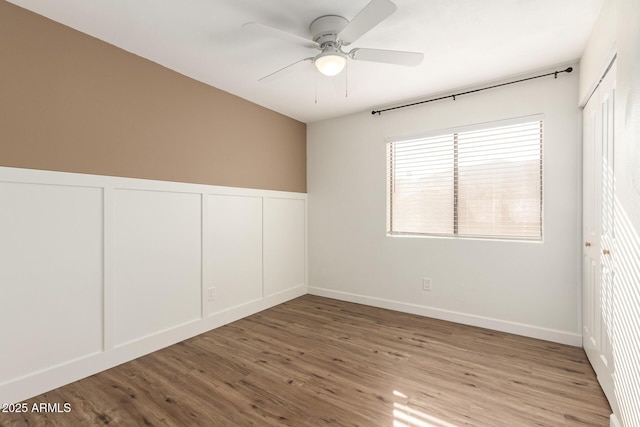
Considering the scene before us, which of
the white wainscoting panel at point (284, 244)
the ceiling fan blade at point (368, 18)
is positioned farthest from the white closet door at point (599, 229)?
the white wainscoting panel at point (284, 244)

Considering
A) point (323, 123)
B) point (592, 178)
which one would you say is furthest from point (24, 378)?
point (592, 178)

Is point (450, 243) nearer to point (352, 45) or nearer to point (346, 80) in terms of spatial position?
point (346, 80)

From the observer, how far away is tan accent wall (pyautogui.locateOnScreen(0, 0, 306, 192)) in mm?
1911

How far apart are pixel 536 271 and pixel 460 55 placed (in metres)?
2.01

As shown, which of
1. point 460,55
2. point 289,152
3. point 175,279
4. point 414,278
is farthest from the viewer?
point 289,152

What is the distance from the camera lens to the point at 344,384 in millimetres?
2057

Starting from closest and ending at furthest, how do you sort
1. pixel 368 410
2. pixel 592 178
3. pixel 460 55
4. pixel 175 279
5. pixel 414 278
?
1. pixel 368 410
2. pixel 592 178
3. pixel 460 55
4. pixel 175 279
5. pixel 414 278

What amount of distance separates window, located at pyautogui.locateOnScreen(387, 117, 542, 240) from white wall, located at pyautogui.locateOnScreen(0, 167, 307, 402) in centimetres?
184

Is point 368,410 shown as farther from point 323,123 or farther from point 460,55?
point 323,123

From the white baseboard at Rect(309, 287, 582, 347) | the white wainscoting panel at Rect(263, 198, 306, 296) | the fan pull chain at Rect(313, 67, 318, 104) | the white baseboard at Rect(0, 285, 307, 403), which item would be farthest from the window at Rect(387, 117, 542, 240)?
the white baseboard at Rect(0, 285, 307, 403)

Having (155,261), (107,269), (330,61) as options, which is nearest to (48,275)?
(107,269)

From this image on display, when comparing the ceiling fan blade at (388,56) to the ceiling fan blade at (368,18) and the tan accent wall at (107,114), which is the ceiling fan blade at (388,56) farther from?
the tan accent wall at (107,114)

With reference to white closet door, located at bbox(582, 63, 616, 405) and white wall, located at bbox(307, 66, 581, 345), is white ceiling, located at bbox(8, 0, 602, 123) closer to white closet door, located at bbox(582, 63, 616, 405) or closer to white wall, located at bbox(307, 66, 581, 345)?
white wall, located at bbox(307, 66, 581, 345)

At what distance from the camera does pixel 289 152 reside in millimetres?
4059
